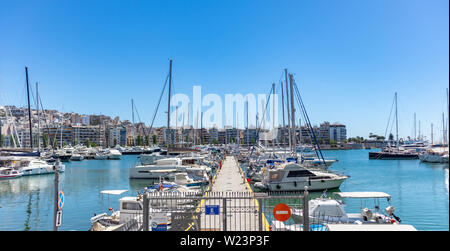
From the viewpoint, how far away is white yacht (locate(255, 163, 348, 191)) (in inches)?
782

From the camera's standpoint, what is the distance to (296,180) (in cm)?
1988

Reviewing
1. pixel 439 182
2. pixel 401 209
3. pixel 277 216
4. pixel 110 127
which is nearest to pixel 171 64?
pixel 401 209

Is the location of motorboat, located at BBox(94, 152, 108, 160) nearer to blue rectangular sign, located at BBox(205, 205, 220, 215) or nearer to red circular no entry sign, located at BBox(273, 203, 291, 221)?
blue rectangular sign, located at BBox(205, 205, 220, 215)

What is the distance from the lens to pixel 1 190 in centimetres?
2344

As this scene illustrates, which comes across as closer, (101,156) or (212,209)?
(212,209)

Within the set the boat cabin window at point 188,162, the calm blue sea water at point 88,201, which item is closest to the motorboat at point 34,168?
the calm blue sea water at point 88,201

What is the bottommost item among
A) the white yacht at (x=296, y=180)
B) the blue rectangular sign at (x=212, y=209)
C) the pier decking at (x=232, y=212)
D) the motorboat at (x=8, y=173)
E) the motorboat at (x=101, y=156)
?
the motorboat at (x=101, y=156)

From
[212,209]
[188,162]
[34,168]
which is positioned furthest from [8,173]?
[212,209]

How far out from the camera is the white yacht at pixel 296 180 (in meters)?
19.9

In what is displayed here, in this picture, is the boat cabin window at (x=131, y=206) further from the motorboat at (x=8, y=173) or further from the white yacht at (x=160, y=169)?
the motorboat at (x=8, y=173)

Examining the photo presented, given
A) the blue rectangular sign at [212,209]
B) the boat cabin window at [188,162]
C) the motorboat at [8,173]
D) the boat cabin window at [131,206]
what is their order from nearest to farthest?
the blue rectangular sign at [212,209]
the boat cabin window at [131,206]
the motorboat at [8,173]
the boat cabin window at [188,162]

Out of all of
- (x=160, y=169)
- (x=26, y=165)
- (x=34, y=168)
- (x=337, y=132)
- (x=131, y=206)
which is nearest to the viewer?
(x=131, y=206)

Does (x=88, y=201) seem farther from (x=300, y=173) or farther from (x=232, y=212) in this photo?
(x=232, y=212)
